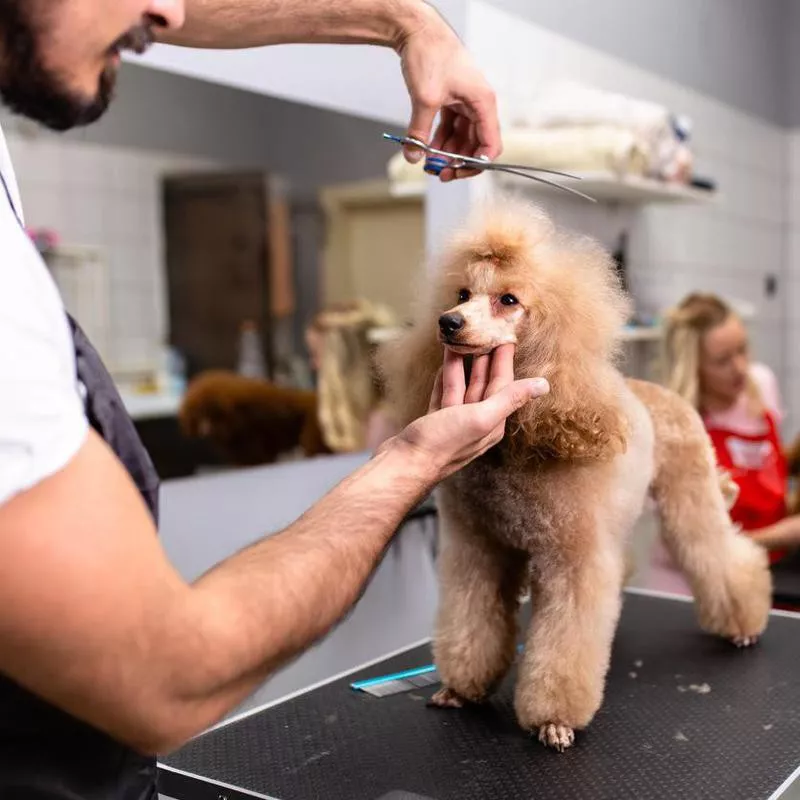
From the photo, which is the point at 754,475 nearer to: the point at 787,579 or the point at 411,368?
the point at 787,579

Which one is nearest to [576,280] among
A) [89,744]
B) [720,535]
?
[720,535]

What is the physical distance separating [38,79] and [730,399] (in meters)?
2.17

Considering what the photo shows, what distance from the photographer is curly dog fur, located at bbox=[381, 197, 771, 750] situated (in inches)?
42.6

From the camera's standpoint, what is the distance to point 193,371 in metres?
2.01

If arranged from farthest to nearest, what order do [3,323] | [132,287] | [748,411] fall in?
1. [748,411]
2. [132,287]
3. [3,323]

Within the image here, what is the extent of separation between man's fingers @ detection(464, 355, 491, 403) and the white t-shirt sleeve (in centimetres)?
47

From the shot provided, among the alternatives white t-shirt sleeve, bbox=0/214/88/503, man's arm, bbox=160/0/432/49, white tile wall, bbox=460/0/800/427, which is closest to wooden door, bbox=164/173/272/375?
white tile wall, bbox=460/0/800/427

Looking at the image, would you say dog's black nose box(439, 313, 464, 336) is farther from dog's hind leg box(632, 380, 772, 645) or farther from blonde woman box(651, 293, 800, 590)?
blonde woman box(651, 293, 800, 590)

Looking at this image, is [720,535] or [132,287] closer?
[720,535]

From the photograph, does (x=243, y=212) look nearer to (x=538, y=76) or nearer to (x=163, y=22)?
(x=538, y=76)

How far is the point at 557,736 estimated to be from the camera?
115cm

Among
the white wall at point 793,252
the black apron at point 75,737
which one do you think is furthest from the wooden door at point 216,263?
the white wall at point 793,252

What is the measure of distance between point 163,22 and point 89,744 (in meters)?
0.53

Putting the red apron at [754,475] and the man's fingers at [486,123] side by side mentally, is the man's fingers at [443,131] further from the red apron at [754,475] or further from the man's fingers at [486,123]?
the red apron at [754,475]
